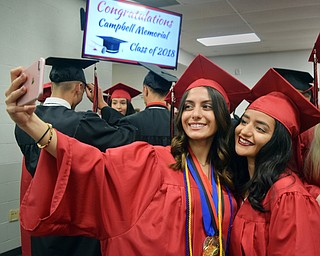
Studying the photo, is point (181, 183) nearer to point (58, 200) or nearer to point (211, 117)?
point (211, 117)

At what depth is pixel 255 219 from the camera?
1305 mm

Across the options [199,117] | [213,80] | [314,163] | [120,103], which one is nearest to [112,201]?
[199,117]

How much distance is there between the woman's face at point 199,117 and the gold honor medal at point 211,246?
0.43 metres

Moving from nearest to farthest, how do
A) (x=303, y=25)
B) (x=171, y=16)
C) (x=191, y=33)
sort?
(x=171, y=16) → (x=303, y=25) → (x=191, y=33)

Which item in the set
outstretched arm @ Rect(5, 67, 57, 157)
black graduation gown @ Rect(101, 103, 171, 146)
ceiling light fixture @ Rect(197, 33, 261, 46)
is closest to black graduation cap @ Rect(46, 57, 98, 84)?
black graduation gown @ Rect(101, 103, 171, 146)

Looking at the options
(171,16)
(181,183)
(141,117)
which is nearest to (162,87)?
(141,117)

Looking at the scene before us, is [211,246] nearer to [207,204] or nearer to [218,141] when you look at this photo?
[207,204]

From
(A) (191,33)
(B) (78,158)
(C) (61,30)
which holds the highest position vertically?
(A) (191,33)

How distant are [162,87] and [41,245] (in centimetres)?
139

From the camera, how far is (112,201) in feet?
4.03

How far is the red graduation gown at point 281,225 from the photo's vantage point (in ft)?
3.84

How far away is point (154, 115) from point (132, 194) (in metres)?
1.30

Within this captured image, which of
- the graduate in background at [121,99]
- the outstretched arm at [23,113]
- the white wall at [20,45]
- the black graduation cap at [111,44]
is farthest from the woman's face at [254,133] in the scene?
the white wall at [20,45]

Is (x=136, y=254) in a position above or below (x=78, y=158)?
below
